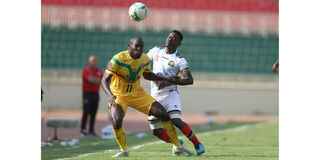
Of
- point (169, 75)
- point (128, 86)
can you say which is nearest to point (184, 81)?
point (169, 75)

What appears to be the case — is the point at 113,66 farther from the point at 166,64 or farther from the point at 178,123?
the point at 178,123

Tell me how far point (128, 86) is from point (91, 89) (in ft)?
20.9

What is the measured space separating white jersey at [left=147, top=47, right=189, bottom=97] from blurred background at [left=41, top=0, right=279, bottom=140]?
17.6 metres

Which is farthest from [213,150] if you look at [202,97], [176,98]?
[202,97]

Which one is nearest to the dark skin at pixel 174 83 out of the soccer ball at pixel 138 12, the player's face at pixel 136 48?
the soccer ball at pixel 138 12

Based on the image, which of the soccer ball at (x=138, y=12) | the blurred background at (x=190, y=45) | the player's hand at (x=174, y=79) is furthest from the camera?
the blurred background at (x=190, y=45)

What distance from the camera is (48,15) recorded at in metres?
28.4

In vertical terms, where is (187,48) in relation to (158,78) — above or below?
above

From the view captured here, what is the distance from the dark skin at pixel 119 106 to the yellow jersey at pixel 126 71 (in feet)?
0.31

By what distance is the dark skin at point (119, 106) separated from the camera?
839 centimetres

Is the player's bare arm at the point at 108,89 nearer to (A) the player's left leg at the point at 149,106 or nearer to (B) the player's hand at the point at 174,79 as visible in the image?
(A) the player's left leg at the point at 149,106

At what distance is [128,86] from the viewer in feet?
28.7

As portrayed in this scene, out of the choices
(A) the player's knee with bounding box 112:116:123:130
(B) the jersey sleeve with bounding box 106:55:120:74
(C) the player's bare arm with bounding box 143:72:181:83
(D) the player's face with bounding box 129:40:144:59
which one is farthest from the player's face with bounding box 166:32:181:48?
(A) the player's knee with bounding box 112:116:123:130
